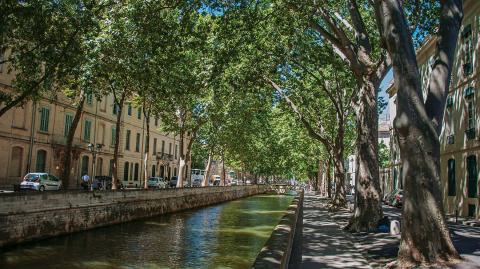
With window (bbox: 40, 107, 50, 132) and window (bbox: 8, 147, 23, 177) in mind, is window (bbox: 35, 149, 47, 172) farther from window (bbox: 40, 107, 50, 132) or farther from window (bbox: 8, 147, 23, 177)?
window (bbox: 8, 147, 23, 177)

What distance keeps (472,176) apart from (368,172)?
10892mm

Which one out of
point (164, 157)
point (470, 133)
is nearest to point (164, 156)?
point (164, 157)

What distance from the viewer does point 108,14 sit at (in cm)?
1545

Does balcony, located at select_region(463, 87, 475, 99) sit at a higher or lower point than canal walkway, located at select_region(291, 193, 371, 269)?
higher

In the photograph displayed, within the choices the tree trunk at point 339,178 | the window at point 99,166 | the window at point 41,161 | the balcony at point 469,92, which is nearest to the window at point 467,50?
the balcony at point 469,92

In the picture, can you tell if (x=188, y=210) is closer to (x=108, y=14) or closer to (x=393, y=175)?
(x=108, y=14)

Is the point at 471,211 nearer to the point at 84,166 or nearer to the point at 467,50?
the point at 467,50

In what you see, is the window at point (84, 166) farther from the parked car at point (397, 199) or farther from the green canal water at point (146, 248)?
the parked car at point (397, 199)

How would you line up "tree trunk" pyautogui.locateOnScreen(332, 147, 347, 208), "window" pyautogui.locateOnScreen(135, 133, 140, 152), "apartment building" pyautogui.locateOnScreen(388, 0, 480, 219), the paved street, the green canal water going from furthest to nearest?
"window" pyautogui.locateOnScreen(135, 133, 140, 152), "tree trunk" pyautogui.locateOnScreen(332, 147, 347, 208), "apartment building" pyautogui.locateOnScreen(388, 0, 480, 219), the green canal water, the paved street

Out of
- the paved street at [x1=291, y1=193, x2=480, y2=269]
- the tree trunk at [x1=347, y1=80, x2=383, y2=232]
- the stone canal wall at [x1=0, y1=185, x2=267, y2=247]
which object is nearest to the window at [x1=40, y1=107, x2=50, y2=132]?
the stone canal wall at [x1=0, y1=185, x2=267, y2=247]

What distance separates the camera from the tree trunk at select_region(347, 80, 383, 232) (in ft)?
51.5

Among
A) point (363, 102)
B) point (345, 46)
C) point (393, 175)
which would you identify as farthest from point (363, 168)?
point (393, 175)

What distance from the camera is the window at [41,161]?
37.9 metres

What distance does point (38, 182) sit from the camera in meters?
31.7
